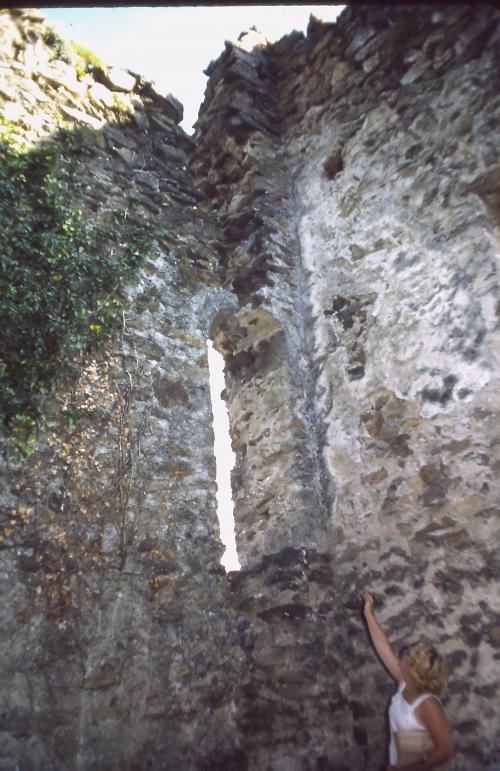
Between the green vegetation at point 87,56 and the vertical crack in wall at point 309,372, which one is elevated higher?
the green vegetation at point 87,56

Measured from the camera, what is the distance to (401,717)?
2.38 metres

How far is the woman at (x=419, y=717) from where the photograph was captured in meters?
2.17

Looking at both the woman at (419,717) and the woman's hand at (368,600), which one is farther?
the woman's hand at (368,600)

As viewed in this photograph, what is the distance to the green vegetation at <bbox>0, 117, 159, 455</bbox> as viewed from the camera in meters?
3.12

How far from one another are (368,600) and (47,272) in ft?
10.1

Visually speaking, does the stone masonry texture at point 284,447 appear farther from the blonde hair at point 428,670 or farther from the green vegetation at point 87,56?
the blonde hair at point 428,670

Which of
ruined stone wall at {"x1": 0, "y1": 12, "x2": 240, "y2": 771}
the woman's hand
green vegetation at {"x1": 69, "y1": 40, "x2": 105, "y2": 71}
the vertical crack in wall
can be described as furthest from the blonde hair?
green vegetation at {"x1": 69, "y1": 40, "x2": 105, "y2": 71}

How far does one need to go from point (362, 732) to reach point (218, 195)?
4.83 m

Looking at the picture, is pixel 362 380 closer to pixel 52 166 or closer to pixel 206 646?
pixel 206 646

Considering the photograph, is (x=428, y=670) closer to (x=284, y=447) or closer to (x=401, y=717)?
(x=401, y=717)

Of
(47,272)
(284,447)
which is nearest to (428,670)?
(284,447)

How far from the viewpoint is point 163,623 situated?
3059 mm

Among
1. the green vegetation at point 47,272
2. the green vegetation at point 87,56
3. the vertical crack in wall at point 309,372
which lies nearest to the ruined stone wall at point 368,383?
the vertical crack in wall at point 309,372

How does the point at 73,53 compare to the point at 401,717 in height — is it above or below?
above
